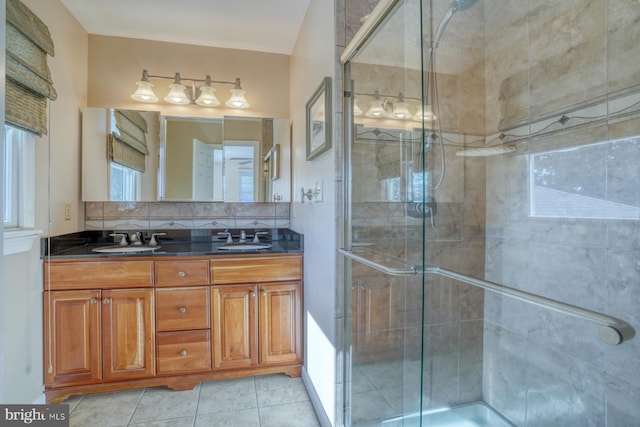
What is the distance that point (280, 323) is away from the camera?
2184 millimetres

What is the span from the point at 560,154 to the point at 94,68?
120 inches

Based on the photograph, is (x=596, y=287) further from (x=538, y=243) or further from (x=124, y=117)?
(x=124, y=117)

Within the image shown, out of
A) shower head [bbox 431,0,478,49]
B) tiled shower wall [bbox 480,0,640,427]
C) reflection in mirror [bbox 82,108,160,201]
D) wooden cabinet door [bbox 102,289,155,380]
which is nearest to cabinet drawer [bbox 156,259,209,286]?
wooden cabinet door [bbox 102,289,155,380]

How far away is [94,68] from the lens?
243 centimetres

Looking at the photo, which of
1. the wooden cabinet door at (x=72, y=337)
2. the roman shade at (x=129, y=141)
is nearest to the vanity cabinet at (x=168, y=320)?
the wooden cabinet door at (x=72, y=337)

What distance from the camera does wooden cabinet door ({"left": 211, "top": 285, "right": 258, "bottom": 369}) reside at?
6.82 feet

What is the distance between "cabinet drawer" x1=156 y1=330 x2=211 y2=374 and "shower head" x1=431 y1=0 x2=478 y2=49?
2053mm

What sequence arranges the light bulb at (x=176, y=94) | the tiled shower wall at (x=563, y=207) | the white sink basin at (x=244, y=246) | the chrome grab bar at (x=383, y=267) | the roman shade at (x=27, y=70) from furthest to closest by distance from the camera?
the light bulb at (x=176, y=94), the white sink basin at (x=244, y=246), the roman shade at (x=27, y=70), the chrome grab bar at (x=383, y=267), the tiled shower wall at (x=563, y=207)

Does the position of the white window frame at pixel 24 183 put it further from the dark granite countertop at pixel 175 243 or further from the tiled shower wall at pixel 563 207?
the tiled shower wall at pixel 563 207

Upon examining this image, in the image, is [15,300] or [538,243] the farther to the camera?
[15,300]

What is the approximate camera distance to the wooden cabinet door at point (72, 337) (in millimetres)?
1871

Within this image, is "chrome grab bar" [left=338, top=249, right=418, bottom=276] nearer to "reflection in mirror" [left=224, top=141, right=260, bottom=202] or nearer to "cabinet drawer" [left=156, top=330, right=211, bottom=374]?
"cabinet drawer" [left=156, top=330, right=211, bottom=374]

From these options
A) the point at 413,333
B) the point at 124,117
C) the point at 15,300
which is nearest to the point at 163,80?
the point at 124,117

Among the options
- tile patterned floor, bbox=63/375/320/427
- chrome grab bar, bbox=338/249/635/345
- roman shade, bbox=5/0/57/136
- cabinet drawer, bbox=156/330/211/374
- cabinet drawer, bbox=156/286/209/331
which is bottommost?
tile patterned floor, bbox=63/375/320/427
